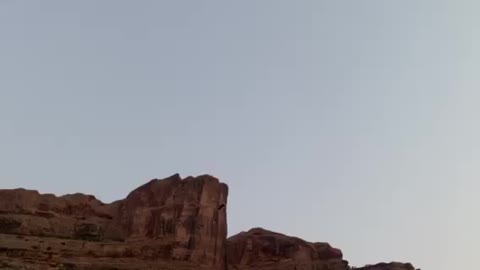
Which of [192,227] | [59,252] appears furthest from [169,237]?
[59,252]

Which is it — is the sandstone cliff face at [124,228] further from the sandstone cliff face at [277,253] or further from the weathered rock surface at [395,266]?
the weathered rock surface at [395,266]

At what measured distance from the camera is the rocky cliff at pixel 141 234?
27609 millimetres

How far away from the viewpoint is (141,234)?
2925 centimetres

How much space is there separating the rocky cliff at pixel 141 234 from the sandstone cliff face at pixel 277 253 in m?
0.05

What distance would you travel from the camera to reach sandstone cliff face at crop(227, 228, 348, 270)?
102 feet

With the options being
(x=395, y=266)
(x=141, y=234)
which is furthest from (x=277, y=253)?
(x=141, y=234)

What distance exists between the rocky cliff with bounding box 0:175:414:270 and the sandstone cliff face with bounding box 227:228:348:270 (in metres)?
0.05

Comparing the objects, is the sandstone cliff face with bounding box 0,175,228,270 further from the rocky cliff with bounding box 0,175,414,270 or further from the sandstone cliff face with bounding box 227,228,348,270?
the sandstone cliff face with bounding box 227,228,348,270

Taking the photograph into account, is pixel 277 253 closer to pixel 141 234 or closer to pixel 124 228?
pixel 141 234

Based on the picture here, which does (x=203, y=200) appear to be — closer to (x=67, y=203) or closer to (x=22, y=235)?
(x=67, y=203)

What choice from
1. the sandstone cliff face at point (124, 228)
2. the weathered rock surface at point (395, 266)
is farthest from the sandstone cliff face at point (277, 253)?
the weathered rock surface at point (395, 266)

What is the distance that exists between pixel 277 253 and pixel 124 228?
25.4ft

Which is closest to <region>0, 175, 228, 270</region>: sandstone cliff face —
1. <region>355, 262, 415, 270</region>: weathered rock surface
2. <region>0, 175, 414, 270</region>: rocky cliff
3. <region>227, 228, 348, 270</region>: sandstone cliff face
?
<region>0, 175, 414, 270</region>: rocky cliff

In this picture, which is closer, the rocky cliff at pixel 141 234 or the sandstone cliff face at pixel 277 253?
the rocky cliff at pixel 141 234
